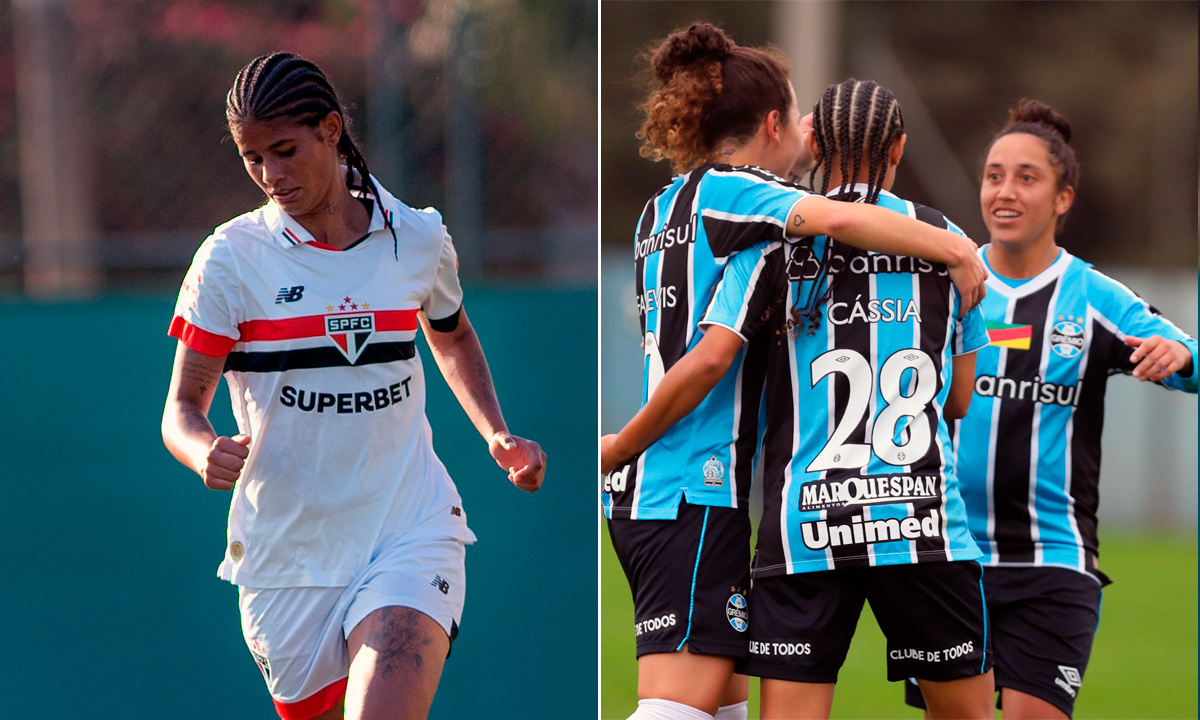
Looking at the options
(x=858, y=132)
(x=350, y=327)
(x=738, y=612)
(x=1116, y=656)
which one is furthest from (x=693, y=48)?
(x=1116, y=656)

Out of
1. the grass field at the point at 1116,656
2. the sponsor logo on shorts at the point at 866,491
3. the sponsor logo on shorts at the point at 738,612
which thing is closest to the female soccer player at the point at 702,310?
the sponsor logo on shorts at the point at 738,612

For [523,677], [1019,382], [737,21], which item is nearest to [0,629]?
[523,677]

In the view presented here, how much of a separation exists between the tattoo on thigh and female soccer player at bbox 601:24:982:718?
48 cm

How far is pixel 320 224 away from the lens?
9.93 ft

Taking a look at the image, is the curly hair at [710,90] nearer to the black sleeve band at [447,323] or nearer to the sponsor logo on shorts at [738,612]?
the black sleeve band at [447,323]

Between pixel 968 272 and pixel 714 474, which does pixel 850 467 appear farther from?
pixel 968 272

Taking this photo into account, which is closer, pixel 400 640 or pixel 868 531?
pixel 868 531

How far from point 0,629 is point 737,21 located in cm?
1363

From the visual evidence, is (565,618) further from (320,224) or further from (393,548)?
(320,224)

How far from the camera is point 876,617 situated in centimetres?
266

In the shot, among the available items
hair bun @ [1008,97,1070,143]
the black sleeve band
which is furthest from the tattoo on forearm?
hair bun @ [1008,97,1070,143]

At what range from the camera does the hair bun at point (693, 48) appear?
2928 mm

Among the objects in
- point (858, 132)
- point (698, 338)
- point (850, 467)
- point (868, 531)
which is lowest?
point (868, 531)

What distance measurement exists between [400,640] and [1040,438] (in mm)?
1841
